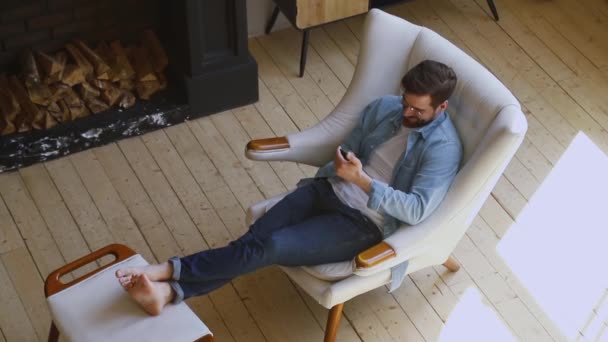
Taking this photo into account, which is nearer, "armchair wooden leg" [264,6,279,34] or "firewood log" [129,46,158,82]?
"firewood log" [129,46,158,82]

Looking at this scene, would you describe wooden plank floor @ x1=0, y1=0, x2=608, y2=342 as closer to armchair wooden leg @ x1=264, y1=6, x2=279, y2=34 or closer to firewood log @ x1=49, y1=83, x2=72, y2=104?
armchair wooden leg @ x1=264, y1=6, x2=279, y2=34

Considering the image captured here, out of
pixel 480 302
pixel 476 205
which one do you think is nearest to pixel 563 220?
pixel 480 302

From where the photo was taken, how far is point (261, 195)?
338 centimetres

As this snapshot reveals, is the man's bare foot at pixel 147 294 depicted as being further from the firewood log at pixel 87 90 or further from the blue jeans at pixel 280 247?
the firewood log at pixel 87 90

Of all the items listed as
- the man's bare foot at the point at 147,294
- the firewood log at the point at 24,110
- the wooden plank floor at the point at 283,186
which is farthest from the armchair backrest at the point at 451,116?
the firewood log at the point at 24,110

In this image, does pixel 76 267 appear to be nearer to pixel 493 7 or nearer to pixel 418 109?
pixel 418 109

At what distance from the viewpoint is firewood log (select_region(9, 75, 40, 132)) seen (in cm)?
346

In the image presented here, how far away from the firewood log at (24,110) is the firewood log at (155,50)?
0.54m

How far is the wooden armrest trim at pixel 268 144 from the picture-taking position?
2.85 m

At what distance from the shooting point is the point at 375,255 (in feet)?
8.25

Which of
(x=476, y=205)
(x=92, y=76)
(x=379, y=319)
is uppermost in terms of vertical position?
(x=476, y=205)

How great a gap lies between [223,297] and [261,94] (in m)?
1.11

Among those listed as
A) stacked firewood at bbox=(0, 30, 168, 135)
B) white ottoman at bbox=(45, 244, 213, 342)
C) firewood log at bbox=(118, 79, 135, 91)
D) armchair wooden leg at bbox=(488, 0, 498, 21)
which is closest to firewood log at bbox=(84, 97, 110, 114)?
stacked firewood at bbox=(0, 30, 168, 135)

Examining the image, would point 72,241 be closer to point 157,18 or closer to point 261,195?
point 261,195
